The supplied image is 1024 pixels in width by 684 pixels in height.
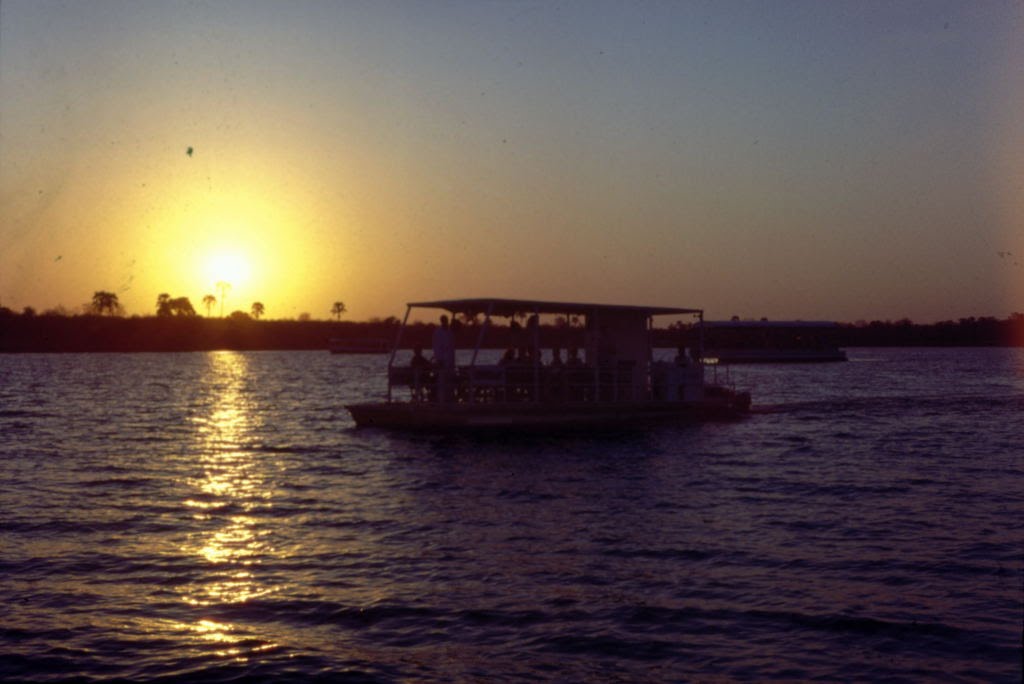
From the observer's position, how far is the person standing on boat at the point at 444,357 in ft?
103

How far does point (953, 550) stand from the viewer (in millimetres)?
15586

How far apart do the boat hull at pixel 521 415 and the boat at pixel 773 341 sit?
344ft

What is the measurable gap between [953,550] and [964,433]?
2388cm

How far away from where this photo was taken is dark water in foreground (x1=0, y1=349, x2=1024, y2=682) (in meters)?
10.4

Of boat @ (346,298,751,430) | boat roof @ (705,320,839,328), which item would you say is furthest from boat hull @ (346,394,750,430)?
boat roof @ (705,320,839,328)

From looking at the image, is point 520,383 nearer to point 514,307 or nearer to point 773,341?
point 514,307

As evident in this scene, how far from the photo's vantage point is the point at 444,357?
105 ft

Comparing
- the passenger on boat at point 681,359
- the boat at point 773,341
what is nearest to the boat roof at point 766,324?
the boat at point 773,341

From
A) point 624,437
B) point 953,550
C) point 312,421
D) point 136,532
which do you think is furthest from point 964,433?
point 136,532

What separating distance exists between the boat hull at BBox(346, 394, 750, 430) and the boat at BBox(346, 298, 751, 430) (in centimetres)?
3

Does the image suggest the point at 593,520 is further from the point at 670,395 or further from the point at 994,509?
the point at 670,395

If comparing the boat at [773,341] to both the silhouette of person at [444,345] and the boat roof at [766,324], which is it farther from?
the silhouette of person at [444,345]

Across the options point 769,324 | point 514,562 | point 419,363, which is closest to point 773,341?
point 769,324

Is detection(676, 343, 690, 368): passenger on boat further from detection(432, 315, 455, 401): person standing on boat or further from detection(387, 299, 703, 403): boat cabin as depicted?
detection(432, 315, 455, 401): person standing on boat
